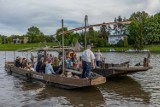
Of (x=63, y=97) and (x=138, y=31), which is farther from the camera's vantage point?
(x=138, y=31)

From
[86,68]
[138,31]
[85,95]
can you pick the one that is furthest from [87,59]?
[138,31]

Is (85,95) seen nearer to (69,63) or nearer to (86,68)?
(86,68)

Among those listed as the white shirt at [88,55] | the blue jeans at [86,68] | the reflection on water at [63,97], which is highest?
the white shirt at [88,55]

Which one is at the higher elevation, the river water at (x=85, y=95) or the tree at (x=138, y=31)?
the tree at (x=138, y=31)

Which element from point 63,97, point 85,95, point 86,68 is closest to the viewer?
point 63,97

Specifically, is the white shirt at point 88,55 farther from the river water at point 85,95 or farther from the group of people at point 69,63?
the river water at point 85,95

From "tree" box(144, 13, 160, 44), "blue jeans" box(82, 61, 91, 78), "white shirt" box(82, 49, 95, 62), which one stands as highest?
"tree" box(144, 13, 160, 44)

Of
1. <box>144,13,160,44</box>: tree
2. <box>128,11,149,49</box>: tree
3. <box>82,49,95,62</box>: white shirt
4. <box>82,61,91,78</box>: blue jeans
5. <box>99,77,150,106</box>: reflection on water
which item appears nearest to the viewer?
<box>99,77,150,106</box>: reflection on water

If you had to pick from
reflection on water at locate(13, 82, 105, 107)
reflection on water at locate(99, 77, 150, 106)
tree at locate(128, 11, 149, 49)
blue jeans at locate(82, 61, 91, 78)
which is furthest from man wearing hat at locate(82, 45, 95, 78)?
tree at locate(128, 11, 149, 49)

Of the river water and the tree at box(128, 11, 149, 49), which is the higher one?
the tree at box(128, 11, 149, 49)

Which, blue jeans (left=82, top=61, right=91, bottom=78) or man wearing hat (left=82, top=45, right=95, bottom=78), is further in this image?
blue jeans (left=82, top=61, right=91, bottom=78)

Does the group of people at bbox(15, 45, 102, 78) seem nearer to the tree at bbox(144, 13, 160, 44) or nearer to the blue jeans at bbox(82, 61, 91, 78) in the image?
the blue jeans at bbox(82, 61, 91, 78)

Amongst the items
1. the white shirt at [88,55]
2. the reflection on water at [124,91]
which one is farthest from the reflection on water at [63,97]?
the white shirt at [88,55]

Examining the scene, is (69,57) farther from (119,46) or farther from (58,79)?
(119,46)
